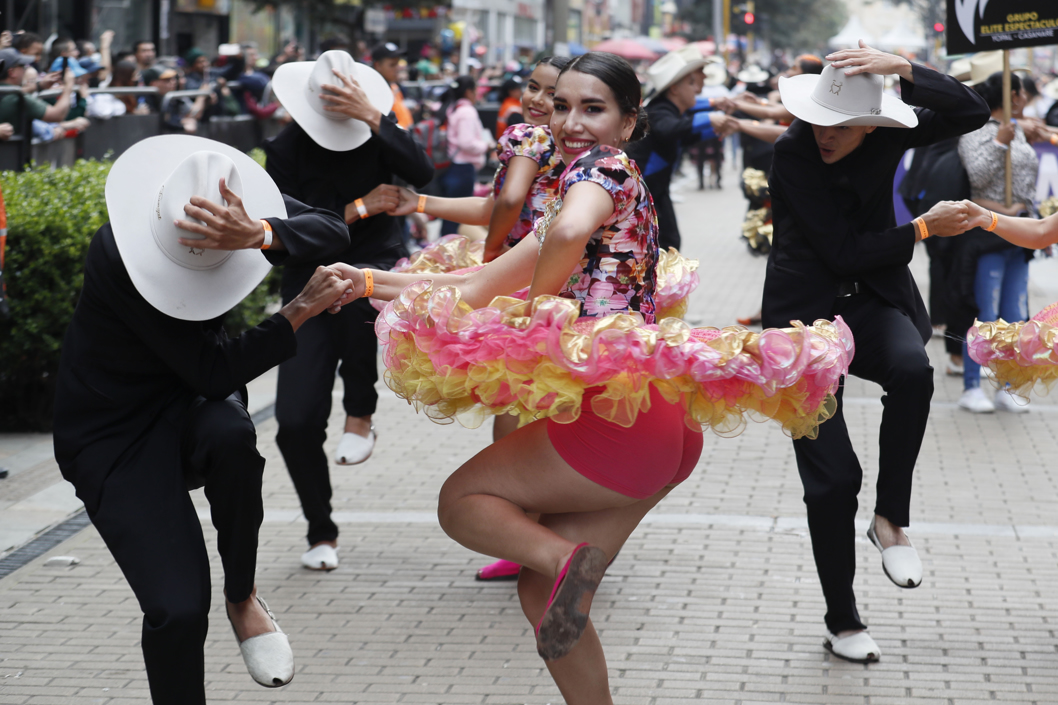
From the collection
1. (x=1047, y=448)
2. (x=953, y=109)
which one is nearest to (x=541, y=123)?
(x=953, y=109)

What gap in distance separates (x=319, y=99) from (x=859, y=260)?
246cm

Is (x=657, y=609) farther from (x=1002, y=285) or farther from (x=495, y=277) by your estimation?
(x=1002, y=285)

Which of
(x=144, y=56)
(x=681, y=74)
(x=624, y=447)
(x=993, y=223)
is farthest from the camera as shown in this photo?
(x=144, y=56)

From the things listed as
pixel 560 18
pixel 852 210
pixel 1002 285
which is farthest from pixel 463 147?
pixel 560 18

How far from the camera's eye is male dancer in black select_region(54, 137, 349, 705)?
3180 millimetres

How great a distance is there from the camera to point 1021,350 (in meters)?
4.10

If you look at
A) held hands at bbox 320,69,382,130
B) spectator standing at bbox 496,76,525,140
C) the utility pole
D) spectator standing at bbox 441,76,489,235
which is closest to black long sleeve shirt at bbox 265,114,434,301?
held hands at bbox 320,69,382,130

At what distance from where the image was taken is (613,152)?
10.7 feet

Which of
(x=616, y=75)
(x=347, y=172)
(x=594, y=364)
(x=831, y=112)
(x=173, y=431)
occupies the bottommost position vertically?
(x=173, y=431)

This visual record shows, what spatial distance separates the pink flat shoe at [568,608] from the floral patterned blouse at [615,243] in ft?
2.32

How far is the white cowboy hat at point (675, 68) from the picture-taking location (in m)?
7.95

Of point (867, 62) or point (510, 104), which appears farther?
point (510, 104)

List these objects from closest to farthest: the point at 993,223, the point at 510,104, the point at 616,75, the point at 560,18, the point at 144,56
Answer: the point at 616,75 < the point at 993,223 < the point at 144,56 < the point at 510,104 < the point at 560,18

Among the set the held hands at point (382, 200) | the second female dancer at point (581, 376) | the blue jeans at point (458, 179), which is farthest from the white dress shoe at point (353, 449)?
the blue jeans at point (458, 179)
